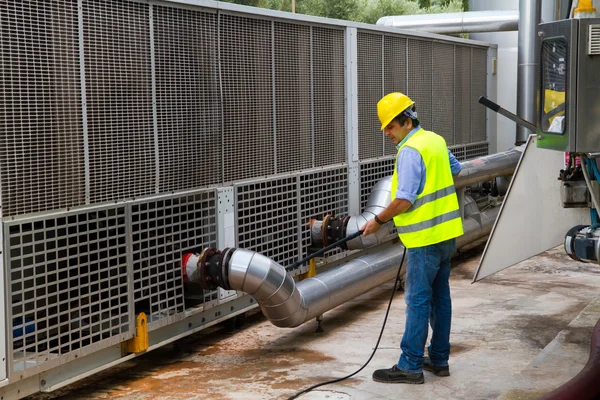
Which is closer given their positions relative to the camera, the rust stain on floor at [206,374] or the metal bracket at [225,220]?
the rust stain on floor at [206,374]

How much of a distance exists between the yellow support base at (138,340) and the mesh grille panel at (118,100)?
2.81 ft

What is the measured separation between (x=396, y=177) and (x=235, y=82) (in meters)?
1.66

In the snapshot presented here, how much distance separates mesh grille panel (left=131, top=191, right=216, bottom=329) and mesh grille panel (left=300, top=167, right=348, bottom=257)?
4.54ft

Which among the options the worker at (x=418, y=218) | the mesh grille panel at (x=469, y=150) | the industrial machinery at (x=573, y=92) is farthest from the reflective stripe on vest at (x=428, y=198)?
the mesh grille panel at (x=469, y=150)

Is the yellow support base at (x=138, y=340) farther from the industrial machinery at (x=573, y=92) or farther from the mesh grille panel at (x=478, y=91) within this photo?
the mesh grille panel at (x=478, y=91)

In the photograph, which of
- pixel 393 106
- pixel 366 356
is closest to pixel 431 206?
pixel 393 106

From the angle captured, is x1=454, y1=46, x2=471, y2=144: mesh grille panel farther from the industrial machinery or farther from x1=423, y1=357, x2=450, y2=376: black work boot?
the industrial machinery

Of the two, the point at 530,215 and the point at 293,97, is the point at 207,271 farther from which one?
the point at 530,215

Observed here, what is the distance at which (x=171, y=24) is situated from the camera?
6.31 meters

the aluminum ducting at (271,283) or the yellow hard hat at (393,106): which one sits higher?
the yellow hard hat at (393,106)

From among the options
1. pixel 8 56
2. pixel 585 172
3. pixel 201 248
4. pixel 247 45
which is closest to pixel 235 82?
pixel 247 45

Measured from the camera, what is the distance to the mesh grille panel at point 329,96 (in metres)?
8.13

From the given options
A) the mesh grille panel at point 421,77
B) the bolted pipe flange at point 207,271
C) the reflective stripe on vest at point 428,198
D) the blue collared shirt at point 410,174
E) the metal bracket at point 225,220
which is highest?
the mesh grille panel at point 421,77

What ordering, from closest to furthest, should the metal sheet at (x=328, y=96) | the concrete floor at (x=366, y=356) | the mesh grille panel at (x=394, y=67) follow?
the concrete floor at (x=366, y=356) → the metal sheet at (x=328, y=96) → the mesh grille panel at (x=394, y=67)
